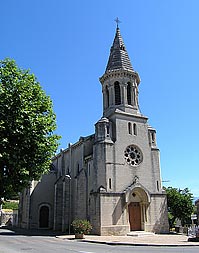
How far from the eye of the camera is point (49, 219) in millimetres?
37875

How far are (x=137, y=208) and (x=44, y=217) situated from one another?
596 inches

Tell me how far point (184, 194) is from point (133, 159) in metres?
10.1

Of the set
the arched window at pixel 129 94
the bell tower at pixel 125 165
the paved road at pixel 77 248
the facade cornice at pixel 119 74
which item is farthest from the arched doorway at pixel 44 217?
the facade cornice at pixel 119 74

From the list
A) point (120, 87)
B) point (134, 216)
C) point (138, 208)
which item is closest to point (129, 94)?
point (120, 87)

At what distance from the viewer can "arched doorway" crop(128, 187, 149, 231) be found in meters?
28.7

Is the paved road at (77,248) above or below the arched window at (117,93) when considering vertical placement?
below

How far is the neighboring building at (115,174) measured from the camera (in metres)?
27.5

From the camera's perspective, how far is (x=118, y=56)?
3594 cm

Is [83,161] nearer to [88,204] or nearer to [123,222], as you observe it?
[88,204]

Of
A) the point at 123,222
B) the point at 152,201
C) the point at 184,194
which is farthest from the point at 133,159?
the point at 184,194

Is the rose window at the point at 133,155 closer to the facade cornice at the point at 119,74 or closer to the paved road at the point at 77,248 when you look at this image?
the facade cornice at the point at 119,74

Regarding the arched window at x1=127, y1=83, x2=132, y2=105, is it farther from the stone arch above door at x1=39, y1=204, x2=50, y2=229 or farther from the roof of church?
the stone arch above door at x1=39, y1=204, x2=50, y2=229

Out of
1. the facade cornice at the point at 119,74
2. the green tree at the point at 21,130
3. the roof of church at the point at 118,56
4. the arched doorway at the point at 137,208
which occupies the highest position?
the roof of church at the point at 118,56

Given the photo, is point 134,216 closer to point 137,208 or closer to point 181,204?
point 137,208
